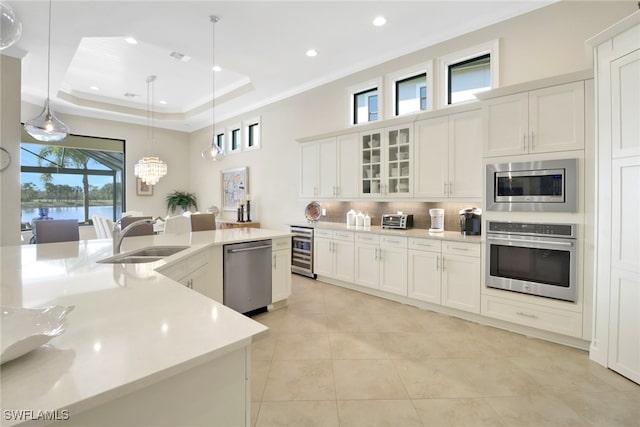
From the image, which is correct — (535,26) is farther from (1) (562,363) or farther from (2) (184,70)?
(2) (184,70)

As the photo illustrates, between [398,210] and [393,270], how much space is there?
1.02 meters

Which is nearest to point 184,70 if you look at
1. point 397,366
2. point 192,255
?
point 192,255

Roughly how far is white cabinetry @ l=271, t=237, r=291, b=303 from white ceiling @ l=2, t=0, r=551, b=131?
2.61 metres

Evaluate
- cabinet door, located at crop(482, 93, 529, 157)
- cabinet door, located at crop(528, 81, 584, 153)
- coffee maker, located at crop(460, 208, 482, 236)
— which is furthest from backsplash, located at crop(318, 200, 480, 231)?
cabinet door, located at crop(528, 81, 584, 153)

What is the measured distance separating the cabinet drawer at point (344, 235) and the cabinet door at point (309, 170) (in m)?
0.95

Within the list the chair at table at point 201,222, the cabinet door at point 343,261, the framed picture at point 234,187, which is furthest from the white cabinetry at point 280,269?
the framed picture at point 234,187

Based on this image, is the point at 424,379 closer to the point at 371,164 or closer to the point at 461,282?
the point at 461,282

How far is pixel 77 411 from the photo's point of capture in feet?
2.04

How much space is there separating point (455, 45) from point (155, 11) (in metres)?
3.54

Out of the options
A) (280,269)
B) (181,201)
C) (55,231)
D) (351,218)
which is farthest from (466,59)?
(181,201)

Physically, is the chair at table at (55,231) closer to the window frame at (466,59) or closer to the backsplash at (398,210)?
the backsplash at (398,210)

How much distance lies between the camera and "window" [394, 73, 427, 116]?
4195mm

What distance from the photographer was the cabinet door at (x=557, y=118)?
2695mm

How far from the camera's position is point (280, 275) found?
3730mm
